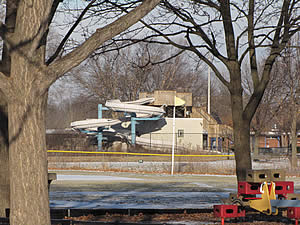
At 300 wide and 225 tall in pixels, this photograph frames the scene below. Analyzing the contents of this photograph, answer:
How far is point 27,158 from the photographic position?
5234mm

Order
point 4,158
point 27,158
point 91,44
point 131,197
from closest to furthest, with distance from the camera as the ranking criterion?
point 27,158, point 91,44, point 4,158, point 131,197

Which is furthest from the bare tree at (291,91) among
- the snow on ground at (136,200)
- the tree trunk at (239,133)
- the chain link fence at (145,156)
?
the tree trunk at (239,133)

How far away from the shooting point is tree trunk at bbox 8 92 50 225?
206 inches

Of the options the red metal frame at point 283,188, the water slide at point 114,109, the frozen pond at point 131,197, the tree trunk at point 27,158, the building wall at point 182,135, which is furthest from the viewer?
the building wall at point 182,135

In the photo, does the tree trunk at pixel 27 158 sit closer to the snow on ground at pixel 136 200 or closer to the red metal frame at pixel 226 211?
the red metal frame at pixel 226 211

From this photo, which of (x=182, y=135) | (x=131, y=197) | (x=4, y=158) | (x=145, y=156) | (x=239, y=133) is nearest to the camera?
(x=4, y=158)

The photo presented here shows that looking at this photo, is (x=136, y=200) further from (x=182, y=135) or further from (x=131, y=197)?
(x=182, y=135)

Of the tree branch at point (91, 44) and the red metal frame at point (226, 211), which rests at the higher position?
the tree branch at point (91, 44)

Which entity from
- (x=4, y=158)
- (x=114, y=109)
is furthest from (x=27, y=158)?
(x=114, y=109)

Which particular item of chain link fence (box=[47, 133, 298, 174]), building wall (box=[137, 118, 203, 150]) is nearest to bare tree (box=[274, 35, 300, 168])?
chain link fence (box=[47, 133, 298, 174])

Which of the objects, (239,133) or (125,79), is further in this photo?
(125,79)

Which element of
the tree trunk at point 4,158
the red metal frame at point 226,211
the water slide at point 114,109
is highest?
the water slide at point 114,109

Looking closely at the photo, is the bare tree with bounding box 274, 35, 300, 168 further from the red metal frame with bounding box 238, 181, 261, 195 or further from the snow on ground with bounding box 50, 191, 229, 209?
the red metal frame with bounding box 238, 181, 261, 195

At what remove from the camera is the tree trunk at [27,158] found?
5.23 m
